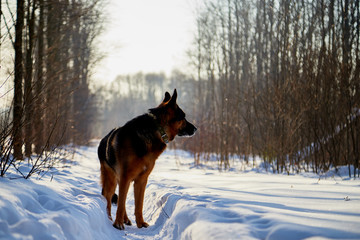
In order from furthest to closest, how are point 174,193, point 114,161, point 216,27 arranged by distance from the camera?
1. point 216,27
2. point 174,193
3. point 114,161

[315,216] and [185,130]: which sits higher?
[185,130]

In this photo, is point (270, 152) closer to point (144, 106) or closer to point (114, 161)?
point (114, 161)

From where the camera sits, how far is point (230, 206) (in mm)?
3312

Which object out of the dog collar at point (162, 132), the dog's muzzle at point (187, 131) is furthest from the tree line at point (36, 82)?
the dog's muzzle at point (187, 131)

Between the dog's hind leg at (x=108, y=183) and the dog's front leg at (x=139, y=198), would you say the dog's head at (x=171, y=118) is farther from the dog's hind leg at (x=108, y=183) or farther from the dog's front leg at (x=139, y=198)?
the dog's hind leg at (x=108, y=183)

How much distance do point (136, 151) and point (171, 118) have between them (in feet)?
3.17

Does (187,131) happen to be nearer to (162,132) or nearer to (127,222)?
(162,132)

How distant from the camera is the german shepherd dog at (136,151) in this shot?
13.1ft

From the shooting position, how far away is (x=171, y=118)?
185 inches

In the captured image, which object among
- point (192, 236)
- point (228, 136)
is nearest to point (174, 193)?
point (192, 236)

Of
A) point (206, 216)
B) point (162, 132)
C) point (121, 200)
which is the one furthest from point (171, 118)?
point (206, 216)

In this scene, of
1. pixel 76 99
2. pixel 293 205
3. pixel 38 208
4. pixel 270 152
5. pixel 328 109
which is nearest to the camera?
pixel 38 208

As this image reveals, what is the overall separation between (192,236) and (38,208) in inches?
60.8

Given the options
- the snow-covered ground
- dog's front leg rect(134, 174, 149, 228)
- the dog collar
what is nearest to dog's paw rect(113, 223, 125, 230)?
the snow-covered ground
